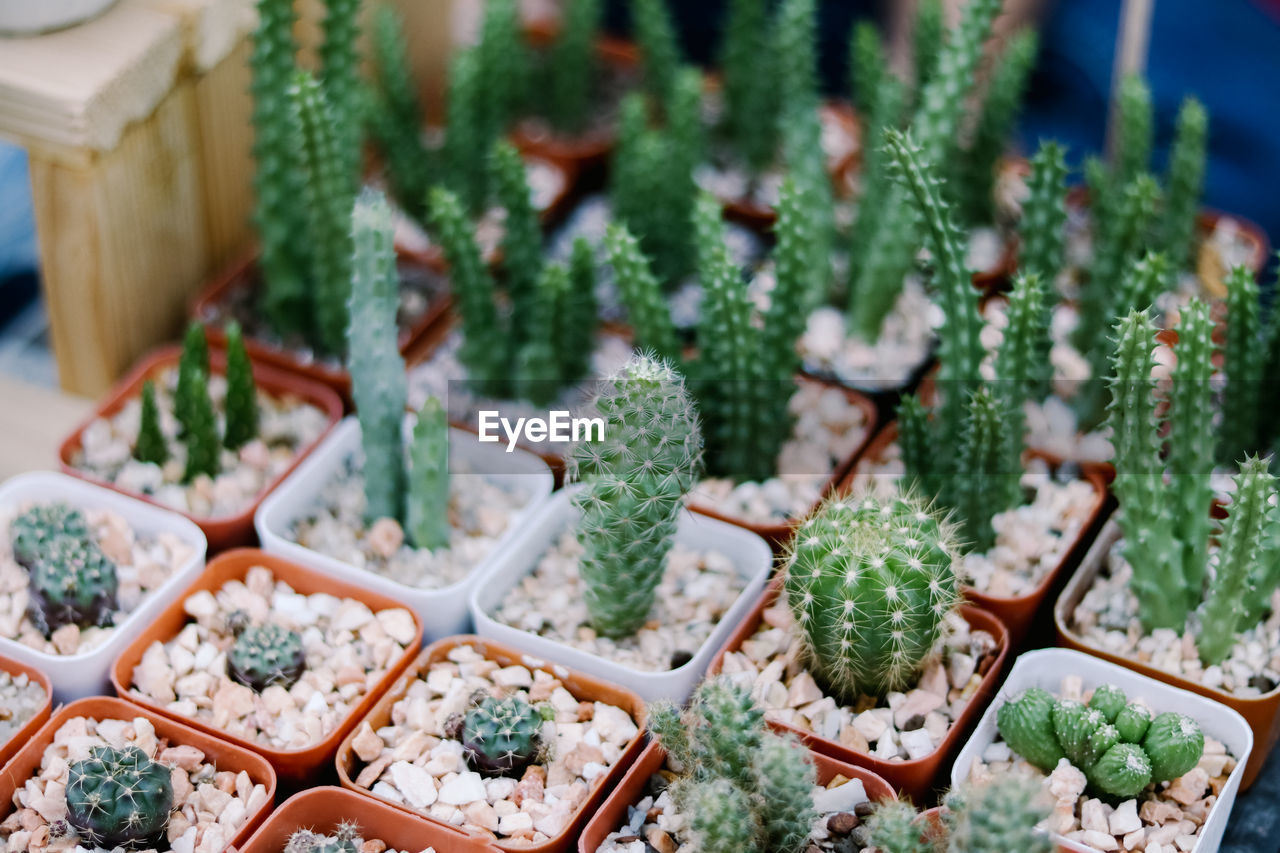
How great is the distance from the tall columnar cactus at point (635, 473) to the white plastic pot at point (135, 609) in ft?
2.38

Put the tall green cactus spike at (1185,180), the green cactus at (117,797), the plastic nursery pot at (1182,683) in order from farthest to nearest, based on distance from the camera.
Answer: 1. the tall green cactus spike at (1185,180)
2. the plastic nursery pot at (1182,683)
3. the green cactus at (117,797)

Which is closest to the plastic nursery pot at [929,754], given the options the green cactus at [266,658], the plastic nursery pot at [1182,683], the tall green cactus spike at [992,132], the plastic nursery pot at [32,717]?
the plastic nursery pot at [1182,683]

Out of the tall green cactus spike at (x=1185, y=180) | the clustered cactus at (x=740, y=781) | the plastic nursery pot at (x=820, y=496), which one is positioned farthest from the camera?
the tall green cactus spike at (x=1185, y=180)

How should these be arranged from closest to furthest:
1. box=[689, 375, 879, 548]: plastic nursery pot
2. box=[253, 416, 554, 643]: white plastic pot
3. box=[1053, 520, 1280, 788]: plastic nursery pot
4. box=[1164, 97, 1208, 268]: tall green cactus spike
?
box=[1053, 520, 1280, 788]: plastic nursery pot, box=[253, 416, 554, 643]: white plastic pot, box=[689, 375, 879, 548]: plastic nursery pot, box=[1164, 97, 1208, 268]: tall green cactus spike

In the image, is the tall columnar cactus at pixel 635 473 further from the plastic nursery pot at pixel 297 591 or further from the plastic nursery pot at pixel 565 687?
the plastic nursery pot at pixel 297 591

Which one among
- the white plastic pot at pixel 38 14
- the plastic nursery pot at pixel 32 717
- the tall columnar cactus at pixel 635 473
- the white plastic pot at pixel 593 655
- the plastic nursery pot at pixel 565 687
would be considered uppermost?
the white plastic pot at pixel 38 14

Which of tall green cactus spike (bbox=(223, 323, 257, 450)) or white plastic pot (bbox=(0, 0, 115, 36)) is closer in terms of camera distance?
tall green cactus spike (bbox=(223, 323, 257, 450))

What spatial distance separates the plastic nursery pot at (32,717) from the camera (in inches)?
91.1

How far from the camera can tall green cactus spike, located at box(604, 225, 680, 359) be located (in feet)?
8.77

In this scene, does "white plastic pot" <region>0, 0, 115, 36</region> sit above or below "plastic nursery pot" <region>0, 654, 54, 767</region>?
above

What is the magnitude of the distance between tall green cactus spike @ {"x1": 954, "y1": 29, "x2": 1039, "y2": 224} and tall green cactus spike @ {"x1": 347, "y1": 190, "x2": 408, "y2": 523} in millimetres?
1384

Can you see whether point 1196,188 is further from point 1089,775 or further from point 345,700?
point 345,700

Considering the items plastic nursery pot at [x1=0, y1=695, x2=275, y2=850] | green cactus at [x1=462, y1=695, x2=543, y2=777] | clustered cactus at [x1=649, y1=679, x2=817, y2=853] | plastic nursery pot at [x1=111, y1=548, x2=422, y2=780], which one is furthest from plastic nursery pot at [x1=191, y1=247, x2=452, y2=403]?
clustered cactus at [x1=649, y1=679, x2=817, y2=853]

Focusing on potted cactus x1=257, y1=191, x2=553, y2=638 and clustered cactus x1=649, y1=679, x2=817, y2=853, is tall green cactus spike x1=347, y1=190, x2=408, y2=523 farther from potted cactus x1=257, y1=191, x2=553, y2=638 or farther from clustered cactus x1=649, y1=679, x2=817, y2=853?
clustered cactus x1=649, y1=679, x2=817, y2=853
